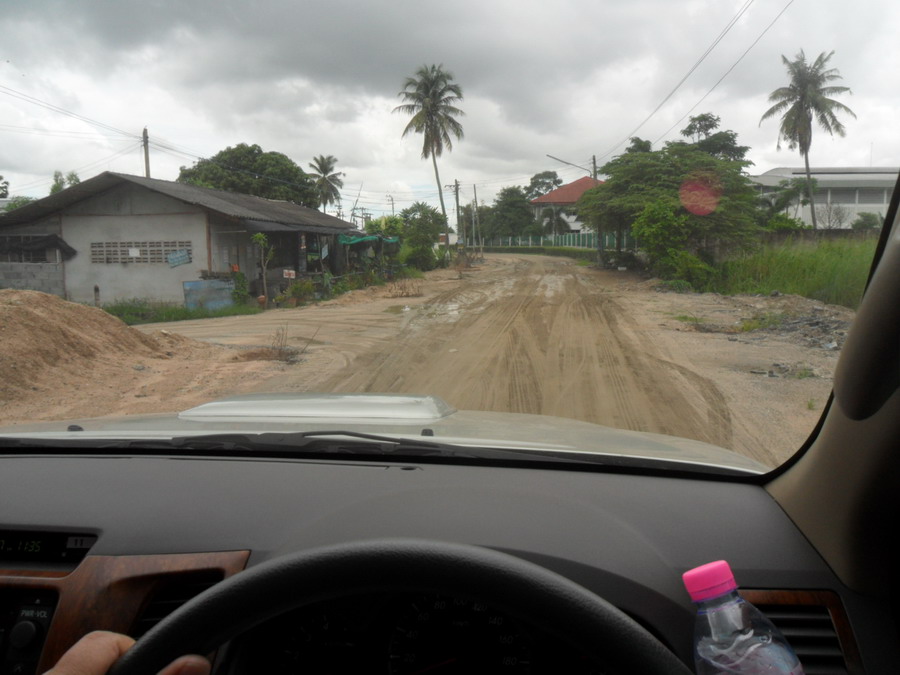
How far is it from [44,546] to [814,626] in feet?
7.46

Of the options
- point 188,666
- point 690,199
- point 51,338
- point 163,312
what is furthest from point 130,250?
point 188,666

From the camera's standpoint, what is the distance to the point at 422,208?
147 ft

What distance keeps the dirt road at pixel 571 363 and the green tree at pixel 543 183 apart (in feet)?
224

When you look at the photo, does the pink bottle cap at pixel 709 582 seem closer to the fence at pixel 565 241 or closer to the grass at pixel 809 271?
the grass at pixel 809 271

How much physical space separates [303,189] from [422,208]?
42.3 ft

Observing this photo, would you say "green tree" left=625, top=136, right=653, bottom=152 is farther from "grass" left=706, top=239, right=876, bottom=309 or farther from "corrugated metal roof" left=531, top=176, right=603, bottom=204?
"corrugated metal roof" left=531, top=176, right=603, bottom=204

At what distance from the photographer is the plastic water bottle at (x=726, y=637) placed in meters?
1.51

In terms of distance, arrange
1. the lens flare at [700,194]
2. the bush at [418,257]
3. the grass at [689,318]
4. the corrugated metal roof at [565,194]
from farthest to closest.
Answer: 1. the corrugated metal roof at [565,194]
2. the bush at [418,257]
3. the lens flare at [700,194]
4. the grass at [689,318]

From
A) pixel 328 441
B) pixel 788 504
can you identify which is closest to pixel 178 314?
pixel 328 441

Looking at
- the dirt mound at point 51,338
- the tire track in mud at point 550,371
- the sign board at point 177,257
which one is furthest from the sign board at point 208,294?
the dirt mound at point 51,338

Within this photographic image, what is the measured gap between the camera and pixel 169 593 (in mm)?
1983

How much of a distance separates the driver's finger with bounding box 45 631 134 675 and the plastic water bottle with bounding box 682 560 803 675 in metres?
1.19

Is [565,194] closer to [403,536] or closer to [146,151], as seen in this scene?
[146,151]

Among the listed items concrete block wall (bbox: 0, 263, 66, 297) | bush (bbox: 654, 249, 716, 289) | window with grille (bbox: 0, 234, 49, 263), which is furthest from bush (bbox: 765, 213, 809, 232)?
window with grille (bbox: 0, 234, 49, 263)
